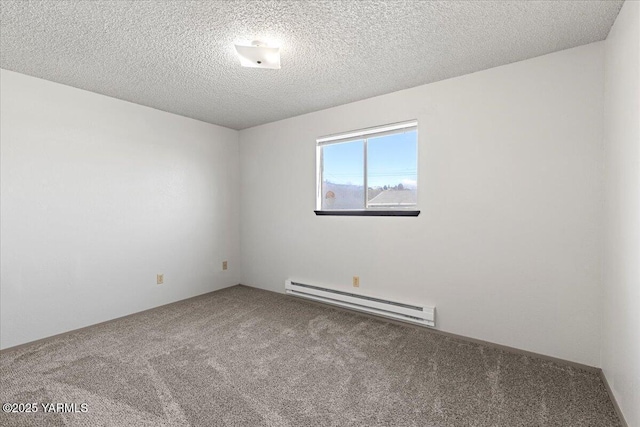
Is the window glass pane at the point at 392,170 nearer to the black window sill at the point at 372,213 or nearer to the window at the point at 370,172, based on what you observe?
the window at the point at 370,172

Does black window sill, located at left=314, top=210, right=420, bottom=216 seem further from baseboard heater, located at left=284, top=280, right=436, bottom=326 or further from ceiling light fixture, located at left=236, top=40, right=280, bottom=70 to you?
ceiling light fixture, located at left=236, top=40, right=280, bottom=70

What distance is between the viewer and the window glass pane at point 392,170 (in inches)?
121

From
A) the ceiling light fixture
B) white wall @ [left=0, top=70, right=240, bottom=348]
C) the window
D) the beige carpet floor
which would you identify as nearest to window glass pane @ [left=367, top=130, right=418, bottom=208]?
the window

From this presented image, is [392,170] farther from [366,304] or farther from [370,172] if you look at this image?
[366,304]

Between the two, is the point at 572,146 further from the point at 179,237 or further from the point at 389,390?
the point at 179,237

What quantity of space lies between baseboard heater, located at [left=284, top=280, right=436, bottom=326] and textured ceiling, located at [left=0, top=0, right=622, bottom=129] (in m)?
2.15

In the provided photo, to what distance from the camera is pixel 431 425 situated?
64.3 inches

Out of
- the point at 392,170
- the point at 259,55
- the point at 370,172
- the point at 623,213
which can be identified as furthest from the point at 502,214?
the point at 259,55

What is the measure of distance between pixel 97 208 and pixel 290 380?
2590mm

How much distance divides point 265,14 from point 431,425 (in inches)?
99.1

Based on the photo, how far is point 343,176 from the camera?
361 cm

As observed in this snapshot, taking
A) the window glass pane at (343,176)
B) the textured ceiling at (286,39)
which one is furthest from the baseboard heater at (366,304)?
the textured ceiling at (286,39)

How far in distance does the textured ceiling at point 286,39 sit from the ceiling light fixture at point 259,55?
0.08m

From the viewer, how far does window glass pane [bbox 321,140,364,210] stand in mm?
→ 3467
